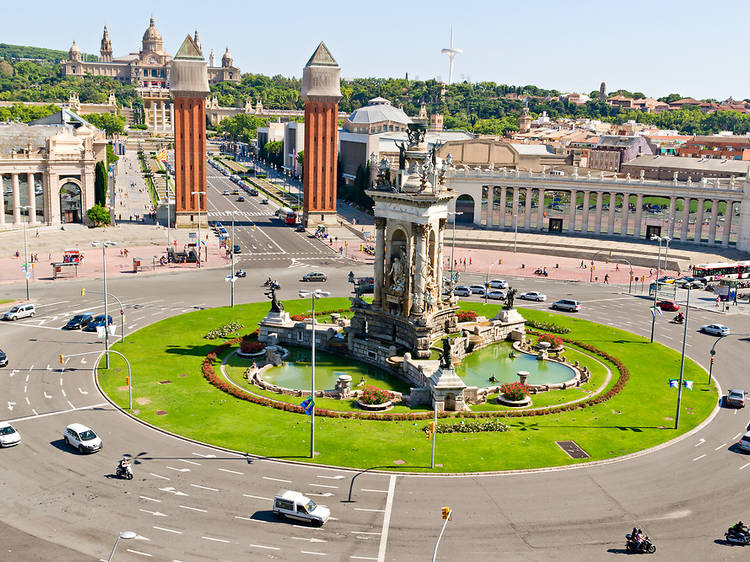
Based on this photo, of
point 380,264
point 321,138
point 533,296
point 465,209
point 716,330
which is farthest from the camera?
point 465,209

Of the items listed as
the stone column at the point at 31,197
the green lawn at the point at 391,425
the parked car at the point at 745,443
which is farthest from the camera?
the stone column at the point at 31,197

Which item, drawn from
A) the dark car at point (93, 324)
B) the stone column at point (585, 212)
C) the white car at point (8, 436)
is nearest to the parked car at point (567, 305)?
the dark car at point (93, 324)

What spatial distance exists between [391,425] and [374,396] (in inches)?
180

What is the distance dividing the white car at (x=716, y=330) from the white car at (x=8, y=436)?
254ft

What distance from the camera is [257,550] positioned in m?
44.5

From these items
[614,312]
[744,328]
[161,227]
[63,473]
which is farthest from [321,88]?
[63,473]

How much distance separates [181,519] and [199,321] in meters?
49.4

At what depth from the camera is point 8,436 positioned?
5781cm

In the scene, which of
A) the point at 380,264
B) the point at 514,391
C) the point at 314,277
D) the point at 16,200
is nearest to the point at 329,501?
the point at 514,391

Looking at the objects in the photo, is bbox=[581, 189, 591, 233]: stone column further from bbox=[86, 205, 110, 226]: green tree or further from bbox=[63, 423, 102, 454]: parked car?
bbox=[63, 423, 102, 454]: parked car

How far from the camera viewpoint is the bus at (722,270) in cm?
13300

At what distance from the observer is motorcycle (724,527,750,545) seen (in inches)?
1823

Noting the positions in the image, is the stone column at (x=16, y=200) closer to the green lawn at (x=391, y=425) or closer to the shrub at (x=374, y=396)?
the green lawn at (x=391, y=425)

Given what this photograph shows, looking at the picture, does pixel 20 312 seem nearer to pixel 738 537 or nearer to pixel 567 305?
pixel 567 305
